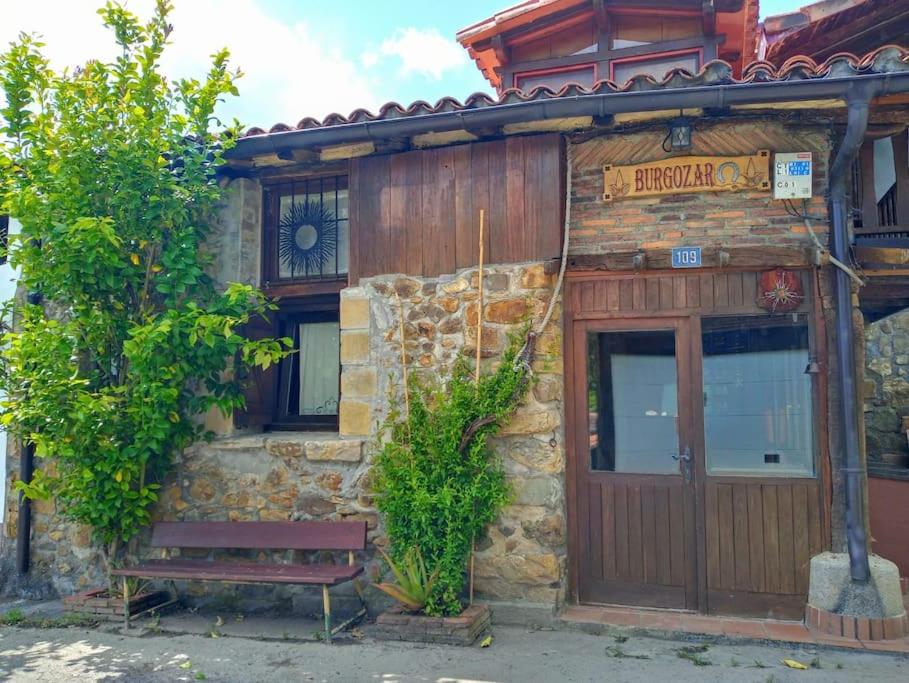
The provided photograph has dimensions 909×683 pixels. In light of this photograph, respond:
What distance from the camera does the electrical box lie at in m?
4.96

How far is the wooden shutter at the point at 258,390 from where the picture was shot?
6258 mm

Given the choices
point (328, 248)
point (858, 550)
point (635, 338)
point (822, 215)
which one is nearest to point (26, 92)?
point (328, 248)

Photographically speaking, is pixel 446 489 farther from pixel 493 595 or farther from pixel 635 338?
pixel 635 338

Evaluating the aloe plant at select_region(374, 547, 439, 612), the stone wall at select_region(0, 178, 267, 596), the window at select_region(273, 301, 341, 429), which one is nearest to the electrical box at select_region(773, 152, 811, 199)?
the aloe plant at select_region(374, 547, 439, 612)

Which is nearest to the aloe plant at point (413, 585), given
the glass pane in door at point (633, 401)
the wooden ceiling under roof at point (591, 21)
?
the glass pane in door at point (633, 401)

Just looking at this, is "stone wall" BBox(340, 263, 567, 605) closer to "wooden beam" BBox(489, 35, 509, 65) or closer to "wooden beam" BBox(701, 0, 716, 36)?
"wooden beam" BBox(489, 35, 509, 65)

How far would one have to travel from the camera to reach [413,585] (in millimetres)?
4887

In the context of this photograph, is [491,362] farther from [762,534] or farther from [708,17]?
[708,17]

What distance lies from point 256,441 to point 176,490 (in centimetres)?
86

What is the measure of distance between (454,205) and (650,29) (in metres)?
3.36

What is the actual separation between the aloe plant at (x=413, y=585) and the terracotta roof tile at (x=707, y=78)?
311 centimetres

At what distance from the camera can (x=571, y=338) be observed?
5.39 meters

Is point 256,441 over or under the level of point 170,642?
over

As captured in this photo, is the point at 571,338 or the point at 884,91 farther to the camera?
the point at 571,338
